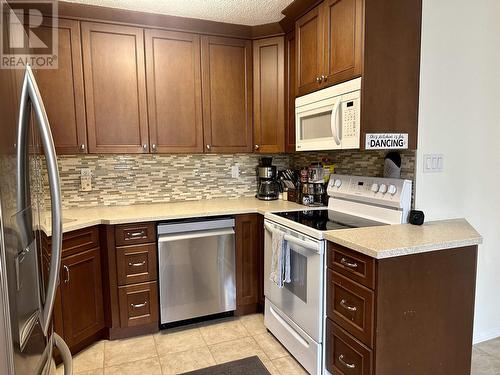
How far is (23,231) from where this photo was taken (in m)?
0.86

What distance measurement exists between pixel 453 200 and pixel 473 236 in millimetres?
449

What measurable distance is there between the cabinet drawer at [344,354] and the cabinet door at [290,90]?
59.5 inches

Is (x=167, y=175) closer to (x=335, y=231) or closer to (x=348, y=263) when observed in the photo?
(x=335, y=231)

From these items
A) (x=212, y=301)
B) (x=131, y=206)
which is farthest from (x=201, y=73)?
(x=212, y=301)

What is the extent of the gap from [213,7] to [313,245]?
1852mm

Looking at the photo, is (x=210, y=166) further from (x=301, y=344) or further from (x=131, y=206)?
(x=301, y=344)

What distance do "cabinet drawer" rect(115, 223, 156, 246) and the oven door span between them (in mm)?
850

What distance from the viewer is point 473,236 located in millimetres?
1677

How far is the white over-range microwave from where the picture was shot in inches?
75.6

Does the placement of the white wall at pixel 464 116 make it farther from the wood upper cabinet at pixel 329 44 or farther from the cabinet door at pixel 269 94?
the cabinet door at pixel 269 94

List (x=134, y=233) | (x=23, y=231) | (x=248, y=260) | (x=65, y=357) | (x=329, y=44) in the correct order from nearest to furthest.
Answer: (x=23, y=231), (x=65, y=357), (x=329, y=44), (x=134, y=233), (x=248, y=260)

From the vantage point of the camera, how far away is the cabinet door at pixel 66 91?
237 centimetres

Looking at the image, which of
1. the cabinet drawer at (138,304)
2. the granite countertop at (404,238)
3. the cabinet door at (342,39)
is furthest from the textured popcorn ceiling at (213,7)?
the cabinet drawer at (138,304)

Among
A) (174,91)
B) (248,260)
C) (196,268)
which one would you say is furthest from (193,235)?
(174,91)
